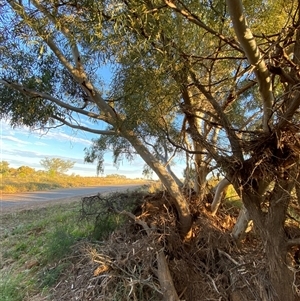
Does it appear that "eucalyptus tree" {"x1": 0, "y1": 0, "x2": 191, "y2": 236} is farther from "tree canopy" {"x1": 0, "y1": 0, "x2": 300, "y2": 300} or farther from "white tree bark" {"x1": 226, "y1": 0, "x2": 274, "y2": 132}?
"white tree bark" {"x1": 226, "y1": 0, "x2": 274, "y2": 132}

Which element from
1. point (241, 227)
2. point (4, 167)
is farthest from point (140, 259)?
point (4, 167)

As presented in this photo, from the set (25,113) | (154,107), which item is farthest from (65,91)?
(154,107)

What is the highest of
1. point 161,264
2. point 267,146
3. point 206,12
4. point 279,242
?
point 206,12

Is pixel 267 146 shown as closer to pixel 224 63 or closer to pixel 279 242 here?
pixel 279 242

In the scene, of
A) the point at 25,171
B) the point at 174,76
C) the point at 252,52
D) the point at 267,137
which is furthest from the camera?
the point at 25,171

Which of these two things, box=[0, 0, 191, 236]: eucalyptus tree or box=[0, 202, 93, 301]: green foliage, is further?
box=[0, 202, 93, 301]: green foliage

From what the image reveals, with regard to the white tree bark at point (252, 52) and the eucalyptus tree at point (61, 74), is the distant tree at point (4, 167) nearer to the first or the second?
the eucalyptus tree at point (61, 74)

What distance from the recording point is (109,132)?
15.7ft

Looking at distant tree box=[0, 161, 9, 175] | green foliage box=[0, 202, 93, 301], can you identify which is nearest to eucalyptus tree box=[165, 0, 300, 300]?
green foliage box=[0, 202, 93, 301]

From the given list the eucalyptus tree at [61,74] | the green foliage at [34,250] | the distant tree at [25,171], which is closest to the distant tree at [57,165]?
the distant tree at [25,171]

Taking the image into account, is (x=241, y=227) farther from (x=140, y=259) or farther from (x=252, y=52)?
(x=252, y=52)

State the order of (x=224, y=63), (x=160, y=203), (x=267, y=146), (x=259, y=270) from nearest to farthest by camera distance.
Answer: (x=267, y=146) → (x=259, y=270) → (x=224, y=63) → (x=160, y=203)

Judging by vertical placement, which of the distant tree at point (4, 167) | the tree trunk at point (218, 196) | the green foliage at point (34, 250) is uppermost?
the distant tree at point (4, 167)

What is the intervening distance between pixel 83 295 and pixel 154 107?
2664 mm
